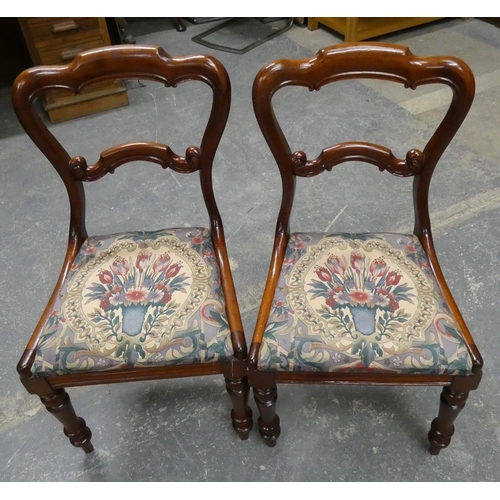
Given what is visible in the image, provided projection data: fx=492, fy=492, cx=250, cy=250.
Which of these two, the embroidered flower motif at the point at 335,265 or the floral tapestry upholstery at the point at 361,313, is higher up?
the embroidered flower motif at the point at 335,265

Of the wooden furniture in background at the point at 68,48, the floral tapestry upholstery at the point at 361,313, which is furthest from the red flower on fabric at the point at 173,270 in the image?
the wooden furniture in background at the point at 68,48

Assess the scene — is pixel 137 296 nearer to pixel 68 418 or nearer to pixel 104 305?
pixel 104 305

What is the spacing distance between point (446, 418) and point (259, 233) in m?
0.92

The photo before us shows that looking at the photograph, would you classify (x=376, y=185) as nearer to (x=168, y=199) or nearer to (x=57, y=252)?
Result: (x=168, y=199)

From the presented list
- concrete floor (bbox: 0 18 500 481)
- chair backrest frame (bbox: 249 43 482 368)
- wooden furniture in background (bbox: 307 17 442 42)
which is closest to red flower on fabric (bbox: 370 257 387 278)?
chair backrest frame (bbox: 249 43 482 368)

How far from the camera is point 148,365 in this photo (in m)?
0.97

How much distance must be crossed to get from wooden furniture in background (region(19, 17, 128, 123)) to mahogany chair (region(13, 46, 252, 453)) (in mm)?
1144

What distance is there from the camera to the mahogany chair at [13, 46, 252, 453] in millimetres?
965

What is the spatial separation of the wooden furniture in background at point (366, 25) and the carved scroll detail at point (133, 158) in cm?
200

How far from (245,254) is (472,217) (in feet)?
2.71

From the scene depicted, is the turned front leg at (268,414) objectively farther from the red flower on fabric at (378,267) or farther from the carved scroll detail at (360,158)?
the carved scroll detail at (360,158)

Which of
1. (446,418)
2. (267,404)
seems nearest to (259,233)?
(267,404)

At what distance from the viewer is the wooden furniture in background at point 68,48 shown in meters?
2.13

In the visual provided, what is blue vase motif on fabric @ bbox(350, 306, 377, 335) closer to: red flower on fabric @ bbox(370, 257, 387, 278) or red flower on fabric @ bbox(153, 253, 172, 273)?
red flower on fabric @ bbox(370, 257, 387, 278)
